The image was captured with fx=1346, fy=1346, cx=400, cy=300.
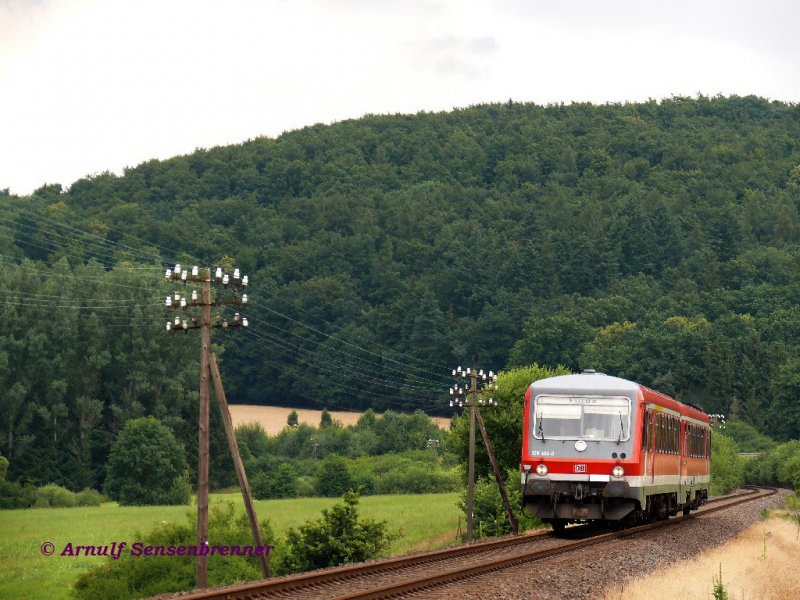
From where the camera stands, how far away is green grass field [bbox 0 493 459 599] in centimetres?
5053

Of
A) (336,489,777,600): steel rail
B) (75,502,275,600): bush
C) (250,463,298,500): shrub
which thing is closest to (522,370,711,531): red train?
(336,489,777,600): steel rail

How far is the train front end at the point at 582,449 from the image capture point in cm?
3384

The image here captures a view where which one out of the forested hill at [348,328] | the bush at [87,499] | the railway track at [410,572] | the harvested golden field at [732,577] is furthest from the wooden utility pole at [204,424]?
the forested hill at [348,328]

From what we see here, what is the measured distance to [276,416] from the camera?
6693 inches

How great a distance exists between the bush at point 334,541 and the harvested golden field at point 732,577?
9399 millimetres

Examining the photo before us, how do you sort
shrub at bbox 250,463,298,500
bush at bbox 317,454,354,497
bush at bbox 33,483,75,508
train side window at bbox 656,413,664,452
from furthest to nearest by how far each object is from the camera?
1. shrub at bbox 250,463,298,500
2. bush at bbox 317,454,354,497
3. bush at bbox 33,483,75,508
4. train side window at bbox 656,413,664,452

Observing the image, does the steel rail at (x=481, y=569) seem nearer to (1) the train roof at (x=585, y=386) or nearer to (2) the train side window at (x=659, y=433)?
(2) the train side window at (x=659, y=433)

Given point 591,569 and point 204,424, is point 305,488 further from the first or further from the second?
point 591,569

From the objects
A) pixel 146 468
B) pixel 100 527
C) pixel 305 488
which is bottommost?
pixel 100 527

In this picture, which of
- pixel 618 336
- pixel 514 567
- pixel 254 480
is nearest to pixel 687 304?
pixel 618 336

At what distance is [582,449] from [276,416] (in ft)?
452

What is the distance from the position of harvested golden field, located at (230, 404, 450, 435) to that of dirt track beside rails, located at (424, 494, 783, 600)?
12041 cm

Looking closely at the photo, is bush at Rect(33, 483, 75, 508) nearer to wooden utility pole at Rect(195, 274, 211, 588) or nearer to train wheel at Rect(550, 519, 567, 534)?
wooden utility pole at Rect(195, 274, 211, 588)

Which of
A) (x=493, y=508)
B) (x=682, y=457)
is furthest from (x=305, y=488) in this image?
(x=682, y=457)
